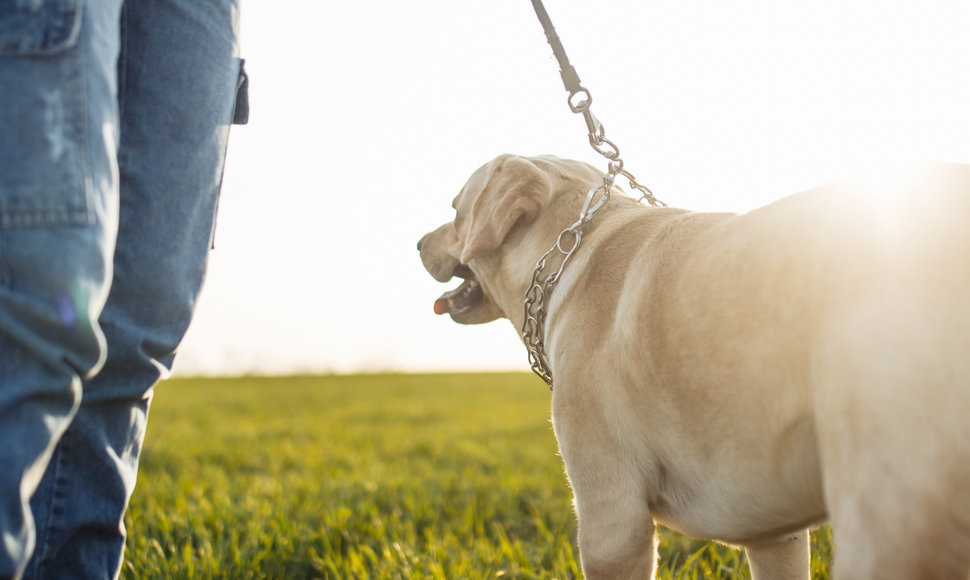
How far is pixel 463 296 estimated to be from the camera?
3.22m

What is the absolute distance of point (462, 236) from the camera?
3.10m

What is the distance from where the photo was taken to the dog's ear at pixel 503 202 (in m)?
2.77

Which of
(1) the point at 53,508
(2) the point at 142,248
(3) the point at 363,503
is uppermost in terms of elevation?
(2) the point at 142,248

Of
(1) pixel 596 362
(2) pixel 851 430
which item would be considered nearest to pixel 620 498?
(1) pixel 596 362

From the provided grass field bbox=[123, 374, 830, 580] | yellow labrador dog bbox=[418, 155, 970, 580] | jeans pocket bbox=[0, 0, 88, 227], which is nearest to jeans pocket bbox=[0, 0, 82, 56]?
jeans pocket bbox=[0, 0, 88, 227]

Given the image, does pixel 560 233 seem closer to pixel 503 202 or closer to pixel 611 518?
pixel 503 202

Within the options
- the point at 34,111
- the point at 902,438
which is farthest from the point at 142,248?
the point at 902,438

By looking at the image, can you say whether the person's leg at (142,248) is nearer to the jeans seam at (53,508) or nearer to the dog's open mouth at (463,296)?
the jeans seam at (53,508)

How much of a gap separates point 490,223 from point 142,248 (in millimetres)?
1219

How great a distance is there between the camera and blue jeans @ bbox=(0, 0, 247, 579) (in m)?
1.51

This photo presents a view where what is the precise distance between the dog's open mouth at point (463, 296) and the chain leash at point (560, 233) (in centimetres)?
42

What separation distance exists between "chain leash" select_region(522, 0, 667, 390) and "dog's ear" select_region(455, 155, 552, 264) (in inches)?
7.1

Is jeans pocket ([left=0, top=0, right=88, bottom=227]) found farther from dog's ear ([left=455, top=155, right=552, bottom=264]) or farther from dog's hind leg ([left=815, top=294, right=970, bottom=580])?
dog's hind leg ([left=815, top=294, right=970, bottom=580])

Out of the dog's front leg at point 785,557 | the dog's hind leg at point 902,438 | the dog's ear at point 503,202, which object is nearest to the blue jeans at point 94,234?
the dog's ear at point 503,202
